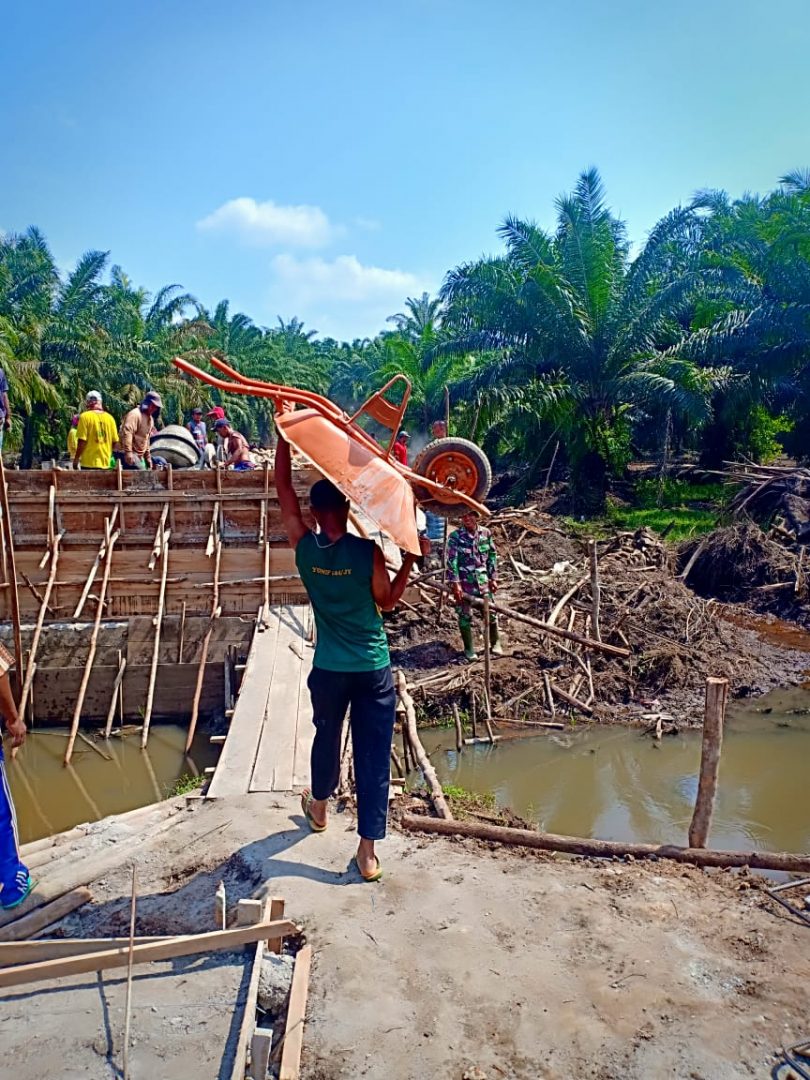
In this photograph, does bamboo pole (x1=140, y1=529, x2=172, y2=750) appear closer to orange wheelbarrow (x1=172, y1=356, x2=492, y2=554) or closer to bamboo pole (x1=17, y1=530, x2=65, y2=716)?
bamboo pole (x1=17, y1=530, x2=65, y2=716)

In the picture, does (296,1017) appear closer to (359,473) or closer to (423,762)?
(359,473)

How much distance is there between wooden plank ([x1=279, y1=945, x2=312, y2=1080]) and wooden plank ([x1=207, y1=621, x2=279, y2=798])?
1732 millimetres

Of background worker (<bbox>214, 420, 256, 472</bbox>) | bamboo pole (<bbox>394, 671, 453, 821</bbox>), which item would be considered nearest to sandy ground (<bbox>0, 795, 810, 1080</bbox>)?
bamboo pole (<bbox>394, 671, 453, 821</bbox>)

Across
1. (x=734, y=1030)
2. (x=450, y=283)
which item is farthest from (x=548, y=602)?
(x=450, y=283)

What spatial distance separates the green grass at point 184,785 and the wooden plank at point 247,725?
862 mm

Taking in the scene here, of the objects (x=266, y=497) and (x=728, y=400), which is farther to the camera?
(x=728, y=400)

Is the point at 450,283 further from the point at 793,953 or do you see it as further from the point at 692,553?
the point at 793,953

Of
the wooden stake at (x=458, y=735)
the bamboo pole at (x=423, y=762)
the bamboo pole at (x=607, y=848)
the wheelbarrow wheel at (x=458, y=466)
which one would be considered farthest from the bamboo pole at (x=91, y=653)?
the bamboo pole at (x=607, y=848)

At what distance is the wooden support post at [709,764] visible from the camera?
414 cm

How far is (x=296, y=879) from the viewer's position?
136 inches

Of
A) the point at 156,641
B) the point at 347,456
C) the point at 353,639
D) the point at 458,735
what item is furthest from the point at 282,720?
the point at 156,641

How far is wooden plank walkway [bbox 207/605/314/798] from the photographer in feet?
15.4

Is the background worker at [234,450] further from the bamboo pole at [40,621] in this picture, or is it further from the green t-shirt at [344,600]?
the green t-shirt at [344,600]

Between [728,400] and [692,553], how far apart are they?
6243 millimetres
